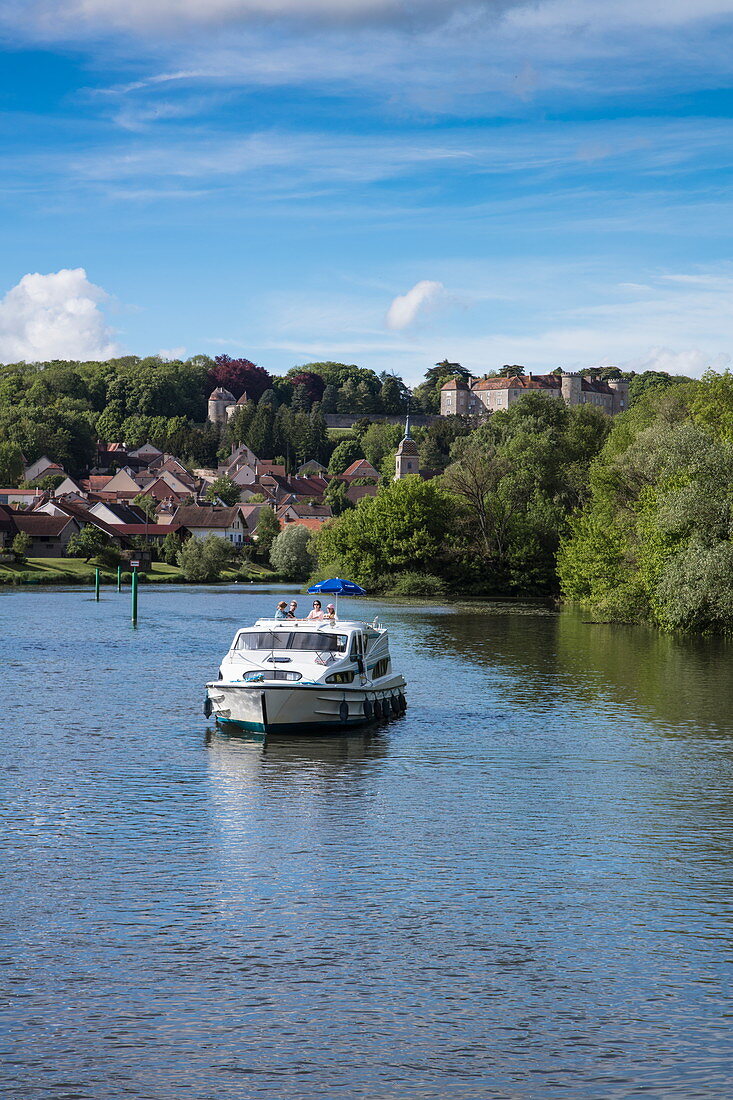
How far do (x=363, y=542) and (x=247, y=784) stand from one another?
247ft

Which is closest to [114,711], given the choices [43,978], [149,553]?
[43,978]

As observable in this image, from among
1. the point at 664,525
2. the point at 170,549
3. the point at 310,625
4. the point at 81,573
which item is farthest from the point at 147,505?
the point at 310,625

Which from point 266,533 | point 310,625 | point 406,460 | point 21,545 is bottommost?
point 310,625

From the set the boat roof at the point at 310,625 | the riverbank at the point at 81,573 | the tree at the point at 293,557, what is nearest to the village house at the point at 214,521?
the riverbank at the point at 81,573

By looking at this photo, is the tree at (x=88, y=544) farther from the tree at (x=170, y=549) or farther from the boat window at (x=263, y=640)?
the boat window at (x=263, y=640)

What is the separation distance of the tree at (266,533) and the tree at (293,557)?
7893 mm

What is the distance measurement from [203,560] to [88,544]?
1682 cm

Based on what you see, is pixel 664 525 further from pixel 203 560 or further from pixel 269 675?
pixel 203 560

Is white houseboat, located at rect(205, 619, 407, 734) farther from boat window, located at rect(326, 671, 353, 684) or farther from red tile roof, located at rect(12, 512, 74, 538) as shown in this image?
red tile roof, located at rect(12, 512, 74, 538)

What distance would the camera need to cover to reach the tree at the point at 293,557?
5133 inches

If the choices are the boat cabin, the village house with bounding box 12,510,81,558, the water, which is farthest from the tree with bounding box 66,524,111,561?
the boat cabin

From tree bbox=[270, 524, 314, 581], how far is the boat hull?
98.1 meters

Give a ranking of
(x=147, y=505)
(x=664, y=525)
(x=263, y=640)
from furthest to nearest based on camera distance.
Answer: (x=147, y=505) → (x=664, y=525) → (x=263, y=640)

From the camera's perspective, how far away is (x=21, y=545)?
133625mm
